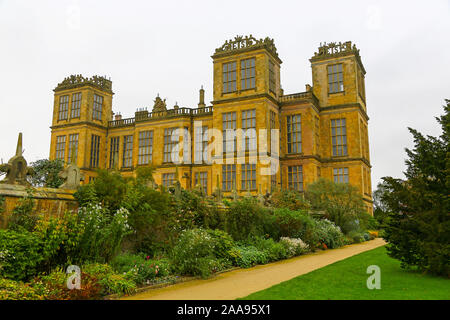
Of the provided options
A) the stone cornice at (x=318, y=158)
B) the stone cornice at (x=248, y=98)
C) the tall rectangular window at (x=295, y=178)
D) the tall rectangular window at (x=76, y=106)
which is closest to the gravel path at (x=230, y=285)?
the tall rectangular window at (x=295, y=178)

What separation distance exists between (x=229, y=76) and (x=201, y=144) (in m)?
6.44

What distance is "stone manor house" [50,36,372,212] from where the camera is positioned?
1156 inches

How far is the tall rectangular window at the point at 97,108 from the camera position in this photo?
38.1m

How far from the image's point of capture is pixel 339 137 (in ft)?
106

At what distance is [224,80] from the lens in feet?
102

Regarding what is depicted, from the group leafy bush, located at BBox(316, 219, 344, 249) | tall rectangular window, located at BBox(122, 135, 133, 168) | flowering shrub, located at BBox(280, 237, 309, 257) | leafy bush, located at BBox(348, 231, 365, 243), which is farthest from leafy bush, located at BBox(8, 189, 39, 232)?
tall rectangular window, located at BBox(122, 135, 133, 168)

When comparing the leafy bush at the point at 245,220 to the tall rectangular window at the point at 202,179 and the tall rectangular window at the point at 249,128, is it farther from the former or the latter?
the tall rectangular window at the point at 202,179

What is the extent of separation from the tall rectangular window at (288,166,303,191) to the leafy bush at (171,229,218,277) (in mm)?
20868

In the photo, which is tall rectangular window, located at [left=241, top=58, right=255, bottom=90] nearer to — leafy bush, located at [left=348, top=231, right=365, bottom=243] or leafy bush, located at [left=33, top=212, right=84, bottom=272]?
leafy bush, located at [left=348, top=231, right=365, bottom=243]

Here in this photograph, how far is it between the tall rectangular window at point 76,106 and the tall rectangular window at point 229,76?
1575 centimetres

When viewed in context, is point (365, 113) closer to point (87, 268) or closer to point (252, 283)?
point (252, 283)

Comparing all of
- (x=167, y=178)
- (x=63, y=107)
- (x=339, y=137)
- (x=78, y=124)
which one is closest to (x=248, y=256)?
(x=167, y=178)

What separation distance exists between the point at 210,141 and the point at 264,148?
218 inches

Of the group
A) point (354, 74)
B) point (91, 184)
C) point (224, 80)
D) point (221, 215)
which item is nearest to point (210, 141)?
point (224, 80)
